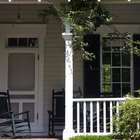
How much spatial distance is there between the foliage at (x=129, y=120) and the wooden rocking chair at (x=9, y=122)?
7.90 feet

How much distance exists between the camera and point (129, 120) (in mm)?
9156

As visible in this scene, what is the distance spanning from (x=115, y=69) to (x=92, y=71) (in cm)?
72

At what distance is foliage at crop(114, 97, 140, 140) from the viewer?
30.0 feet

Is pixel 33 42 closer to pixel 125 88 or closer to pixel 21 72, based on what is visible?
pixel 21 72

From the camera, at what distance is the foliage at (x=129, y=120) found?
9133mm

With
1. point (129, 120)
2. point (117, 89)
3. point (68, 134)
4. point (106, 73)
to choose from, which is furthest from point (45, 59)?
point (129, 120)

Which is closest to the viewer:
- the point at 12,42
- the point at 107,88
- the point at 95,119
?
the point at 95,119

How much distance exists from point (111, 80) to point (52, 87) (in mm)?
1559

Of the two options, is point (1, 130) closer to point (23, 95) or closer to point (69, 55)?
point (23, 95)

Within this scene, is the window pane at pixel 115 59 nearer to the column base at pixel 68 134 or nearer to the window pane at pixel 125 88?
the window pane at pixel 125 88

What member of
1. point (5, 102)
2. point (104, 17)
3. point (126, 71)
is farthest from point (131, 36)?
point (5, 102)

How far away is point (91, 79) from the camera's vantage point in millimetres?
11625

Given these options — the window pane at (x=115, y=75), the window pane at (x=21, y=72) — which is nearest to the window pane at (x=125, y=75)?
the window pane at (x=115, y=75)

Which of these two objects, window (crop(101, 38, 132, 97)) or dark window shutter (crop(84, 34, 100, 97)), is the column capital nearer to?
dark window shutter (crop(84, 34, 100, 97))
